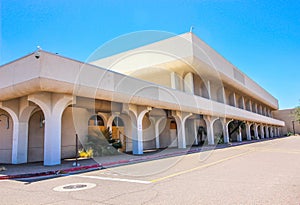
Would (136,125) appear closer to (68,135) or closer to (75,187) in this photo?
(68,135)

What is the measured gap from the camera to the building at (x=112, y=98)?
11.2 metres

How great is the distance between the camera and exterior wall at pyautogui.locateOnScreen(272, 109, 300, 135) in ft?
226

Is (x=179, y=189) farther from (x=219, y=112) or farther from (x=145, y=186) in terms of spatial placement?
(x=219, y=112)

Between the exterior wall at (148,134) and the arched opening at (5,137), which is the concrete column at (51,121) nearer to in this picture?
the arched opening at (5,137)

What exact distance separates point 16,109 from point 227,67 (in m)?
25.7

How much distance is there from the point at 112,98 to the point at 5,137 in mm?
7419

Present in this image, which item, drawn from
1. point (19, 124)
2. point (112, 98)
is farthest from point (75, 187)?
point (19, 124)

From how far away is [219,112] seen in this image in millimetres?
26484

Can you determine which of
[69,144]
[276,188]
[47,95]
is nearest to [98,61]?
[69,144]

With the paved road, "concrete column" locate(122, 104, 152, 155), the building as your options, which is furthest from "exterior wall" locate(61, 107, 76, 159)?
the paved road

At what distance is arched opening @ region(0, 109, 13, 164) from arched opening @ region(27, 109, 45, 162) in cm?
124

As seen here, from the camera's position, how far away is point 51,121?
1150 centimetres

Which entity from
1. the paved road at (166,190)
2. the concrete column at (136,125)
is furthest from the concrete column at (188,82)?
the paved road at (166,190)

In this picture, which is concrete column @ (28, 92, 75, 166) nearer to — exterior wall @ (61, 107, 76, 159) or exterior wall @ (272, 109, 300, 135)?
exterior wall @ (61, 107, 76, 159)
